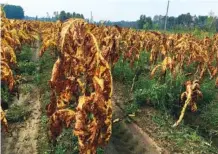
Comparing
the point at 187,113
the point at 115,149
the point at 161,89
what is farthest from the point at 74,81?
the point at 187,113

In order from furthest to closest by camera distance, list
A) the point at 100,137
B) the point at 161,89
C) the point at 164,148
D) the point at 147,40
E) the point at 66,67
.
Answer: the point at 147,40 < the point at 161,89 < the point at 164,148 < the point at 66,67 < the point at 100,137

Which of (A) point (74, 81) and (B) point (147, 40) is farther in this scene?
(B) point (147, 40)

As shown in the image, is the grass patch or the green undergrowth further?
the green undergrowth

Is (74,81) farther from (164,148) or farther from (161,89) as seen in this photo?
(161,89)

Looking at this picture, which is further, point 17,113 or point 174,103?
point 174,103

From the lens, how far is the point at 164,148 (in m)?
5.05

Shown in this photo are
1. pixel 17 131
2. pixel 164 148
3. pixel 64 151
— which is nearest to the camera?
pixel 64 151

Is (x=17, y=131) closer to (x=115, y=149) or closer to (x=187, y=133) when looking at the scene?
(x=115, y=149)

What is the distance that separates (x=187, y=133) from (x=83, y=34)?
3.01 m

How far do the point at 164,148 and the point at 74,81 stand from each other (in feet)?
7.05

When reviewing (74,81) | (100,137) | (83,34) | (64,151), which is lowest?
(64,151)

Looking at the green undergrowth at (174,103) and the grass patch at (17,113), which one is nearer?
the grass patch at (17,113)

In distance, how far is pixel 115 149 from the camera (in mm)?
5223

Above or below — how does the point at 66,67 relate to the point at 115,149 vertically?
above
